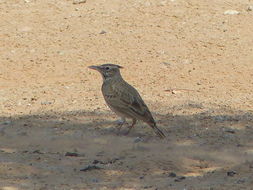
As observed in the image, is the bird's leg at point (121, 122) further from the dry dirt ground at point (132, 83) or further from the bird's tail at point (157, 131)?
the bird's tail at point (157, 131)

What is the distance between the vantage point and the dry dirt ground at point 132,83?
27.8ft

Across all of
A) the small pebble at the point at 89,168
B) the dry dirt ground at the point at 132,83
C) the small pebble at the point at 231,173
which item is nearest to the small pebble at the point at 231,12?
the dry dirt ground at the point at 132,83

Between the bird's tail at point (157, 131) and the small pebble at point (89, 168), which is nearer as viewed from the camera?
the small pebble at point (89, 168)

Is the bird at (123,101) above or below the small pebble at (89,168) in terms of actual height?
above

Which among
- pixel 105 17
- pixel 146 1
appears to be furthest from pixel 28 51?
pixel 146 1

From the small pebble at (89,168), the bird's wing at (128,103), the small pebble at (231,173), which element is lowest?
the small pebble at (89,168)

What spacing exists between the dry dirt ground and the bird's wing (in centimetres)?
31

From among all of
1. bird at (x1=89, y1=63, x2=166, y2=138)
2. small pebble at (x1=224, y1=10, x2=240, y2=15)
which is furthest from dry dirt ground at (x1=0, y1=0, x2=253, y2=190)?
bird at (x1=89, y1=63, x2=166, y2=138)

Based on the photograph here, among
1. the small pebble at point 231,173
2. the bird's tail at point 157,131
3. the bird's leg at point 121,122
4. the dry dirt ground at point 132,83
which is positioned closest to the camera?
the small pebble at point 231,173

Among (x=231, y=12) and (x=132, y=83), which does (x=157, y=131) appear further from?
(x=231, y=12)

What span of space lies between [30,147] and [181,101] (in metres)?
2.74

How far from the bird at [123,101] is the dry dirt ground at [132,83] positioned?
0.26m

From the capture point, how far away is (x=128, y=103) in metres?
9.76

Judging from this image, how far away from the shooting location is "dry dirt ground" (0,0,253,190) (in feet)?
27.8
